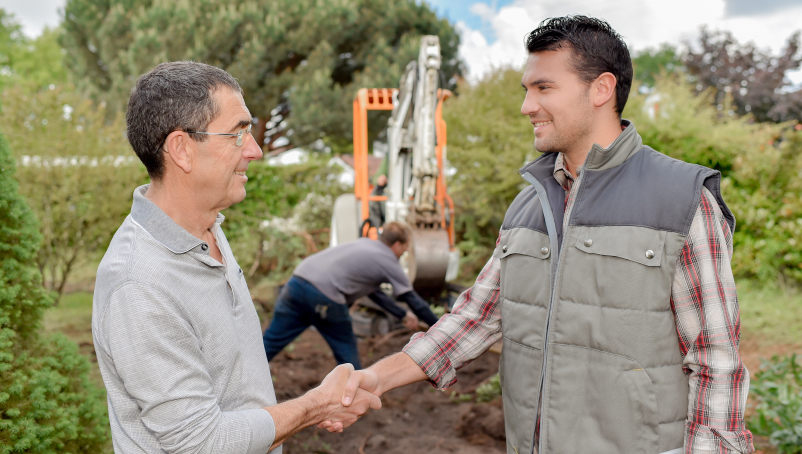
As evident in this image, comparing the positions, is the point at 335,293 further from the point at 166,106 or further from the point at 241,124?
the point at 166,106

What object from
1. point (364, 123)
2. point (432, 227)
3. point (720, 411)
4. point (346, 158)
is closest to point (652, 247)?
point (720, 411)

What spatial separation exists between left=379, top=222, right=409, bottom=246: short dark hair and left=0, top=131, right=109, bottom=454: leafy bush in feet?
10.6

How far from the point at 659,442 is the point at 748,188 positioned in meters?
8.55

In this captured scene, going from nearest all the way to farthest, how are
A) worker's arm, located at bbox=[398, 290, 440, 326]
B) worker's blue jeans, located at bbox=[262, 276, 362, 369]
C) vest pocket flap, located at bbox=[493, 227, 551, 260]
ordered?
1. vest pocket flap, located at bbox=[493, 227, 551, 260]
2. worker's blue jeans, located at bbox=[262, 276, 362, 369]
3. worker's arm, located at bbox=[398, 290, 440, 326]

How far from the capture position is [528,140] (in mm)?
10586

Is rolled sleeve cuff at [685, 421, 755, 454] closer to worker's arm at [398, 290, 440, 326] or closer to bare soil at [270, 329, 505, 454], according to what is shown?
bare soil at [270, 329, 505, 454]

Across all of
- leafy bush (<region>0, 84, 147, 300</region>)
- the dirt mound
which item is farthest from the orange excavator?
leafy bush (<region>0, 84, 147, 300</region>)

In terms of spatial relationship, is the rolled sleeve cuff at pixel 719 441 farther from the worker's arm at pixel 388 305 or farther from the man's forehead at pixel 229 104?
the worker's arm at pixel 388 305

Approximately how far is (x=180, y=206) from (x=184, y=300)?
0.33 m

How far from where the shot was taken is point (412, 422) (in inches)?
208

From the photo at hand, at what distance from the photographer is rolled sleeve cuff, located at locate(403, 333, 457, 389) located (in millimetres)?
2389

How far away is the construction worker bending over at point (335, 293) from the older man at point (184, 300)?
308cm

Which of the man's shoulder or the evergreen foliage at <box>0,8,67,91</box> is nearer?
the man's shoulder

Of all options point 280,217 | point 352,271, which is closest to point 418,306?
point 352,271
